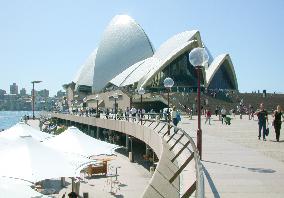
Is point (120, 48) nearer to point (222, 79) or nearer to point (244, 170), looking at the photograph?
point (222, 79)

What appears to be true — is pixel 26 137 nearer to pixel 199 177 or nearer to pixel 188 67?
pixel 199 177

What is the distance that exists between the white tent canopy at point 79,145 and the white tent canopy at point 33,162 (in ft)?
12.6

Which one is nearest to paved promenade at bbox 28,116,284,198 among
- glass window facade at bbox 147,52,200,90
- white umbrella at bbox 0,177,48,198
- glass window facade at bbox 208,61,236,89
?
white umbrella at bbox 0,177,48,198

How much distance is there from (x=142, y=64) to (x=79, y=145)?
56594 mm

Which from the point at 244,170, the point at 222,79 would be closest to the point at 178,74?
the point at 222,79

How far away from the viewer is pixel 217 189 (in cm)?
666

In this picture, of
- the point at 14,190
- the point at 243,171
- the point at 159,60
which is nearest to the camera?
the point at 14,190

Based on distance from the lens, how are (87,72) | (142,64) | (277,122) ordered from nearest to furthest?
1. (277,122)
2. (142,64)
3. (87,72)

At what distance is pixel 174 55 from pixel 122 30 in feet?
84.1

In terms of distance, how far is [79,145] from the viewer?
17.1m

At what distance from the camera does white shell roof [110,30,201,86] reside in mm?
61572

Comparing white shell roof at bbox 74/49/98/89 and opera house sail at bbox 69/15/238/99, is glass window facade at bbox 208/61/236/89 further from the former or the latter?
white shell roof at bbox 74/49/98/89

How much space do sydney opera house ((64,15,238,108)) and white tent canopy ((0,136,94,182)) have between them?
49.5 metres

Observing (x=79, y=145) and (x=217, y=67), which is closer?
(x=79, y=145)
